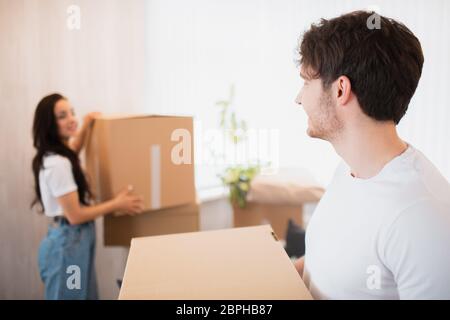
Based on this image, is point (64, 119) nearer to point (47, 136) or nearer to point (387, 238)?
point (47, 136)

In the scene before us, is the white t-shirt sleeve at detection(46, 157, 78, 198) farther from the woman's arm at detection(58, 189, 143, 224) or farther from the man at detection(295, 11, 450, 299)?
the man at detection(295, 11, 450, 299)

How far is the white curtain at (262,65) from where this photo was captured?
8.53 feet

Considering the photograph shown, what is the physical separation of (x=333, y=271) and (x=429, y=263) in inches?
7.8

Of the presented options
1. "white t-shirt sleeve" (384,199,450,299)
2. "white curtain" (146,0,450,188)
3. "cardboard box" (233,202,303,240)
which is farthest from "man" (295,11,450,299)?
"white curtain" (146,0,450,188)

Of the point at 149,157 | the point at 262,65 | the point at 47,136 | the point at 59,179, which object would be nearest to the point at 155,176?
the point at 149,157

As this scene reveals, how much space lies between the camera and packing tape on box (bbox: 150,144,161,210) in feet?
5.22

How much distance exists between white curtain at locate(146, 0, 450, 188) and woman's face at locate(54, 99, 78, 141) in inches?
32.6

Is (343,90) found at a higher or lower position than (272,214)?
higher

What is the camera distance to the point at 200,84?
2.69m

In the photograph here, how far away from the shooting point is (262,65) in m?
2.72

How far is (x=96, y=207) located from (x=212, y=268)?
3.39 ft

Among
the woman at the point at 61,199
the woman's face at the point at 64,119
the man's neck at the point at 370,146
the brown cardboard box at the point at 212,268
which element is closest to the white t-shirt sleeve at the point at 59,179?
the woman at the point at 61,199

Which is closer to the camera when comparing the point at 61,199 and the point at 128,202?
the point at 128,202

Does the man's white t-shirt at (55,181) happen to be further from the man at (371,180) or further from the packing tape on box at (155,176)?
the man at (371,180)
